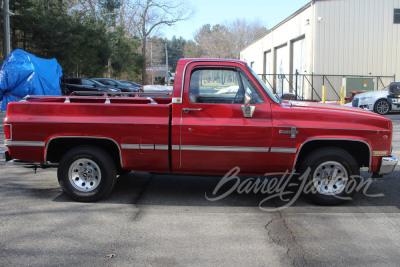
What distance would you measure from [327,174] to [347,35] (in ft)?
76.9

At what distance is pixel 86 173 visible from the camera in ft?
18.5

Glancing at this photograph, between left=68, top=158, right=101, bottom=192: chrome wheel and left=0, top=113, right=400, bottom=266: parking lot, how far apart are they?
0.88ft

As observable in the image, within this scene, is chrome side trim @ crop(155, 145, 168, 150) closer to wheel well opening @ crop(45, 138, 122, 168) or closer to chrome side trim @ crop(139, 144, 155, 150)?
chrome side trim @ crop(139, 144, 155, 150)

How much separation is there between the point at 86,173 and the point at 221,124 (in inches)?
81.5

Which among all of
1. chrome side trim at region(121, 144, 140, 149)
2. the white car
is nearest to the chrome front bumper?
chrome side trim at region(121, 144, 140, 149)

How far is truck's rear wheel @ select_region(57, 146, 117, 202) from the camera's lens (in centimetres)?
552

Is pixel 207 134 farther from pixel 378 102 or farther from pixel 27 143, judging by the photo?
pixel 378 102

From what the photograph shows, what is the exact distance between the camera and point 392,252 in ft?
13.4

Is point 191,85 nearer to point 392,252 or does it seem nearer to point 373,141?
point 373,141

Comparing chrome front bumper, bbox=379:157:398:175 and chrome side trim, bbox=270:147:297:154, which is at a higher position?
chrome side trim, bbox=270:147:297:154

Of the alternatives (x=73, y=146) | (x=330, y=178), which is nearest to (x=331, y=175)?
(x=330, y=178)

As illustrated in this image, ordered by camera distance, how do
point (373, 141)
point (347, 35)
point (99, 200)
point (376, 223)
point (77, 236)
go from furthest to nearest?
point (347, 35), point (99, 200), point (373, 141), point (376, 223), point (77, 236)

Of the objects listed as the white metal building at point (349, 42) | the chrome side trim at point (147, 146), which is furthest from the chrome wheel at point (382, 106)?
the chrome side trim at point (147, 146)

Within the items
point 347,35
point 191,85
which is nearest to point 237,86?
point 191,85
